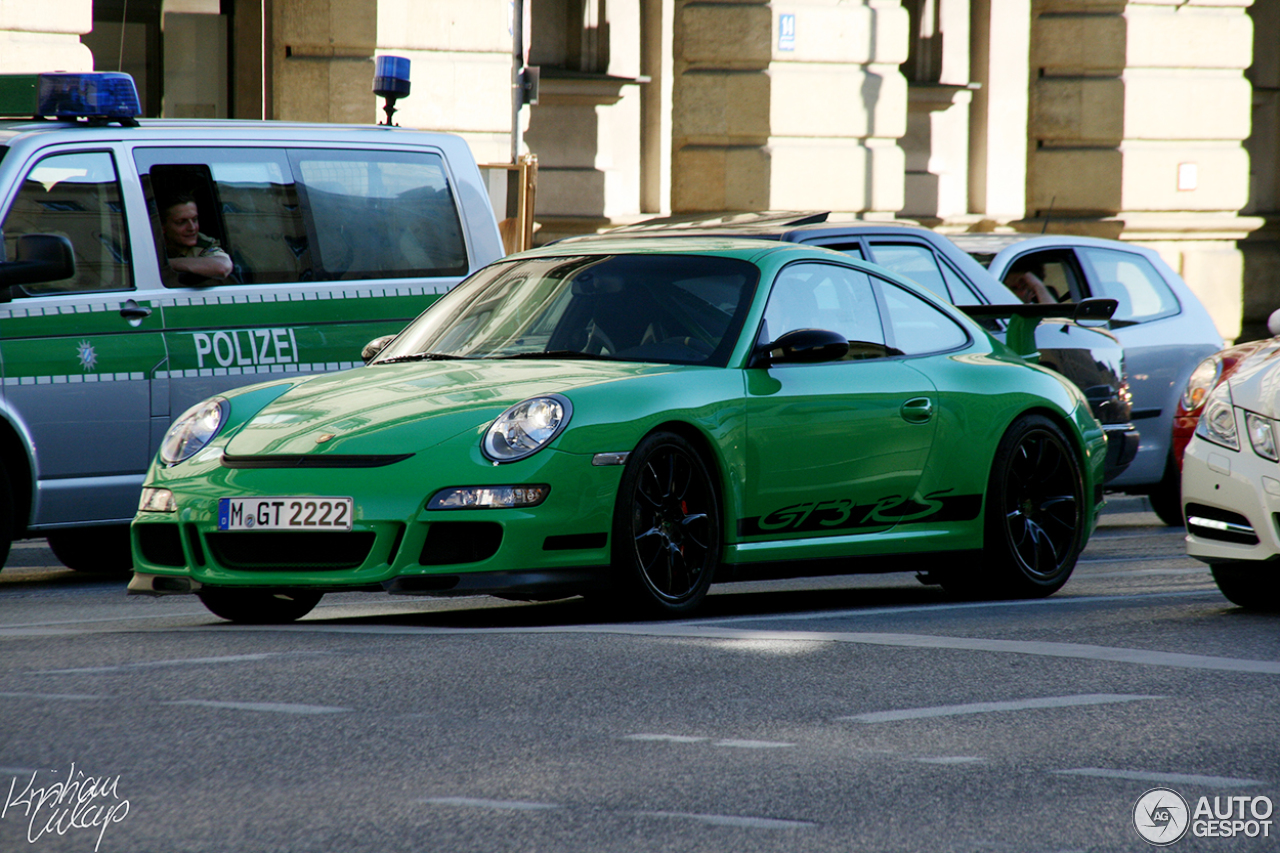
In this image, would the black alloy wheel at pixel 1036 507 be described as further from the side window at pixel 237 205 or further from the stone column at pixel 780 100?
the stone column at pixel 780 100

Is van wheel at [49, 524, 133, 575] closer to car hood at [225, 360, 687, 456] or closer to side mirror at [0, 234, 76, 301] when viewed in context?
side mirror at [0, 234, 76, 301]

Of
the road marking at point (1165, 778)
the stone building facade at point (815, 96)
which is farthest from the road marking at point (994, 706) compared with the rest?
the stone building facade at point (815, 96)

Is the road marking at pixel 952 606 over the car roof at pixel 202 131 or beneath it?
beneath

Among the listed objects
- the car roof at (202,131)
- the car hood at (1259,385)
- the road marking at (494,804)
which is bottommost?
the road marking at (494,804)

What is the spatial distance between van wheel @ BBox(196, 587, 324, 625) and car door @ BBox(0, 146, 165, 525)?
5.12ft

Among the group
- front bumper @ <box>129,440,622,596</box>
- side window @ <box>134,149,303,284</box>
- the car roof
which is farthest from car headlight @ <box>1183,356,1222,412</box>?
front bumper @ <box>129,440,622,596</box>

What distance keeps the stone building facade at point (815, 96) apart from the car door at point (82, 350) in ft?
20.1

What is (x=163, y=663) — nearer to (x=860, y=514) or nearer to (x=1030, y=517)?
(x=860, y=514)

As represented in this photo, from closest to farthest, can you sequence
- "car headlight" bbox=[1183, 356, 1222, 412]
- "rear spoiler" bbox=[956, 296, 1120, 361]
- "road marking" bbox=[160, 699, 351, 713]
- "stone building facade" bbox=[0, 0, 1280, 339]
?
"road marking" bbox=[160, 699, 351, 713]
"rear spoiler" bbox=[956, 296, 1120, 361]
"car headlight" bbox=[1183, 356, 1222, 412]
"stone building facade" bbox=[0, 0, 1280, 339]

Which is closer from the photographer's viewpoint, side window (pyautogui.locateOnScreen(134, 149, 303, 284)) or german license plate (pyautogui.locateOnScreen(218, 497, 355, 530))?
german license plate (pyautogui.locateOnScreen(218, 497, 355, 530))

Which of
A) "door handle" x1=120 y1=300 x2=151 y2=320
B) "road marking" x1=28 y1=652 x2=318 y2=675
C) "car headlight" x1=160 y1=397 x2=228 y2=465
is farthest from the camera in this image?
"door handle" x1=120 y1=300 x2=151 y2=320

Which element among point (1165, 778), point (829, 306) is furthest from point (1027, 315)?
point (1165, 778)

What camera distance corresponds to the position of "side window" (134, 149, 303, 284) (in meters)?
9.29

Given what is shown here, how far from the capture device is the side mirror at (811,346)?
7543 millimetres
